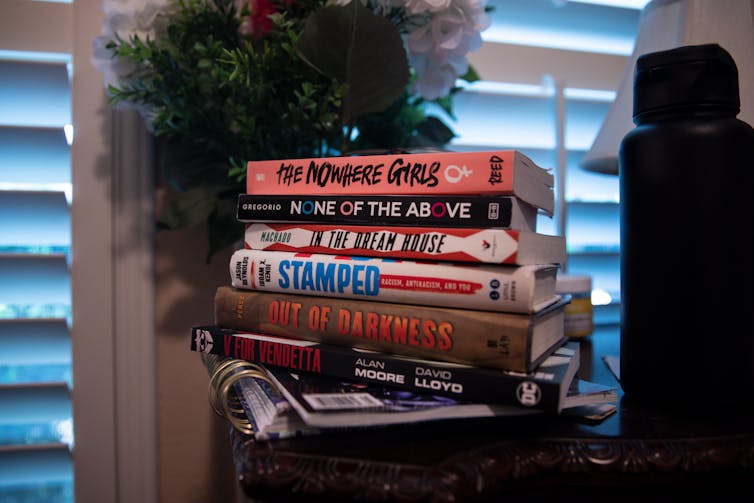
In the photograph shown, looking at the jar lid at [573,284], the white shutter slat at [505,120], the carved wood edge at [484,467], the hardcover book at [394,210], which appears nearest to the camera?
the carved wood edge at [484,467]

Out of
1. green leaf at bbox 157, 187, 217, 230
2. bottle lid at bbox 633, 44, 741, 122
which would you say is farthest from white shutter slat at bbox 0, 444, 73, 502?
bottle lid at bbox 633, 44, 741, 122

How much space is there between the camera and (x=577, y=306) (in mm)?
734

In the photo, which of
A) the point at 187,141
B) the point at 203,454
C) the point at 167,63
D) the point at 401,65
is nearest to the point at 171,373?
the point at 203,454

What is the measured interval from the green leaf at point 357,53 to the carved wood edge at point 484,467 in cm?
40

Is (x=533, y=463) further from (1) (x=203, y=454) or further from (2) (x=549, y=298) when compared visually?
(1) (x=203, y=454)

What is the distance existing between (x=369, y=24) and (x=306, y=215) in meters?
0.24

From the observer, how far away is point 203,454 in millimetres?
875

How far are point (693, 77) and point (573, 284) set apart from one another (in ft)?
1.23

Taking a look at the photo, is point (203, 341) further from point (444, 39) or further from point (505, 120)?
point (505, 120)

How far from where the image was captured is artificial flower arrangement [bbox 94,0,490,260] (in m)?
0.56

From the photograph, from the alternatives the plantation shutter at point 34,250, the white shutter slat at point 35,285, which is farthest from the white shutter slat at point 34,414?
the white shutter slat at point 35,285

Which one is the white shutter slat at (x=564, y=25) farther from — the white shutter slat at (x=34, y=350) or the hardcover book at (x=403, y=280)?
the white shutter slat at (x=34, y=350)

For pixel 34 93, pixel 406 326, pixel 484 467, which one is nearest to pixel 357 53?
pixel 406 326

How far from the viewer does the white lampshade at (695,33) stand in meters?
0.59
